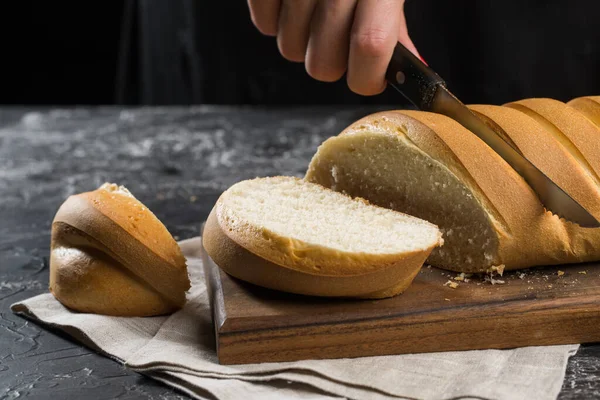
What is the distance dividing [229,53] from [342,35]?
9.21 ft

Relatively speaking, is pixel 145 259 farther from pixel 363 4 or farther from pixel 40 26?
pixel 40 26

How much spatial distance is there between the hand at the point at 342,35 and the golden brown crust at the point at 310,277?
2.75 ft

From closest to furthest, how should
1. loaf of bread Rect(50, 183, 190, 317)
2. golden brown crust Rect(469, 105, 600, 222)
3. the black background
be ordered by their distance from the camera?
loaf of bread Rect(50, 183, 190, 317) < golden brown crust Rect(469, 105, 600, 222) < the black background

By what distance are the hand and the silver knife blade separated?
0.38m

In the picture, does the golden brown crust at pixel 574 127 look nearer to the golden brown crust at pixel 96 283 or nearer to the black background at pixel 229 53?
the golden brown crust at pixel 96 283

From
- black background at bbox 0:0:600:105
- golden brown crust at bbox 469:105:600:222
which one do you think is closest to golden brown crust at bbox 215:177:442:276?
golden brown crust at bbox 469:105:600:222

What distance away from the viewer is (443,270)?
2488 mm

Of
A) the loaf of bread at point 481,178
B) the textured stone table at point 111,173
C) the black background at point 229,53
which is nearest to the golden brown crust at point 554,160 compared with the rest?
the loaf of bread at point 481,178

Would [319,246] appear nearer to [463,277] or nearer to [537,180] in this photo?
[463,277]

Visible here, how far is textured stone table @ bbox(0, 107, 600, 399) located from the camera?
207cm

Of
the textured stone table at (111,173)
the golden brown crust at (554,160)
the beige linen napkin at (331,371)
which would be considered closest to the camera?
the beige linen napkin at (331,371)

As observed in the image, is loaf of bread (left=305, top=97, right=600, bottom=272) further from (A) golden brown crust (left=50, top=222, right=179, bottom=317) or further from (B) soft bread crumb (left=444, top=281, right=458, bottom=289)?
(A) golden brown crust (left=50, top=222, right=179, bottom=317)

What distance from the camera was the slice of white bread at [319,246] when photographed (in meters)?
2.09

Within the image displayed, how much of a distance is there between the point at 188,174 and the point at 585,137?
2243mm
